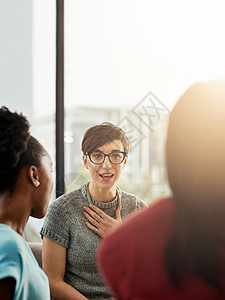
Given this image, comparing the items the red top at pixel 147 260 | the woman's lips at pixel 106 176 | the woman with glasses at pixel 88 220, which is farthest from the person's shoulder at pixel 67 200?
the red top at pixel 147 260

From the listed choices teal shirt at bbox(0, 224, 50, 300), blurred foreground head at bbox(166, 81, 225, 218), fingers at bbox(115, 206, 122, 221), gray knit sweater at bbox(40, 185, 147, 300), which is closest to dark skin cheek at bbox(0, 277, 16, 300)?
teal shirt at bbox(0, 224, 50, 300)

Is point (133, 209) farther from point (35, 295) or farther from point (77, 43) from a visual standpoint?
point (77, 43)

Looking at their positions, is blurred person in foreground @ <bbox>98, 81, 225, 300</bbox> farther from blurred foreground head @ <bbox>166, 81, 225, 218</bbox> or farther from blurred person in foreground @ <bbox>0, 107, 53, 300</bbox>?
blurred person in foreground @ <bbox>0, 107, 53, 300</bbox>

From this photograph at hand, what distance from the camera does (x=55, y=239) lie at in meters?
1.67

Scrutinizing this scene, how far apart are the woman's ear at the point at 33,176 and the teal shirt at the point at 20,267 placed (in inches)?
5.2

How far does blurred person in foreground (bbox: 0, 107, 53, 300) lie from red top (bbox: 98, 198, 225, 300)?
14.9 inches

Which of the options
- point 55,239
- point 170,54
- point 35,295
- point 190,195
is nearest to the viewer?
point 190,195

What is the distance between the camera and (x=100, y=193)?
5.93 ft

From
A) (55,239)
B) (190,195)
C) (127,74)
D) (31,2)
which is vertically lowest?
(55,239)

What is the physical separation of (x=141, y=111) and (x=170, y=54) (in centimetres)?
41

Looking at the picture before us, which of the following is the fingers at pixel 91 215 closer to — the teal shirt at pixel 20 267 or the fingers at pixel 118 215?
the fingers at pixel 118 215

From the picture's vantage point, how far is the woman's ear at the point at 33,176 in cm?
102

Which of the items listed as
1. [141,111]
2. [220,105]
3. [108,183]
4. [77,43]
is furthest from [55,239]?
[77,43]

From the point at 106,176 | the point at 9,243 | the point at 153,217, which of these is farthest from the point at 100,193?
the point at 153,217
